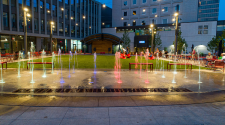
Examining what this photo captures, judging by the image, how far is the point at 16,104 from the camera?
552 cm

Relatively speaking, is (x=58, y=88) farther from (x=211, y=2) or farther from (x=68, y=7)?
(x=211, y=2)

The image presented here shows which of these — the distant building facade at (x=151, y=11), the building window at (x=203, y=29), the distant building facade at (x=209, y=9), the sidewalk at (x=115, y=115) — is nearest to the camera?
the sidewalk at (x=115, y=115)

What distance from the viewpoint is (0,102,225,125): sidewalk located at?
4.26 m

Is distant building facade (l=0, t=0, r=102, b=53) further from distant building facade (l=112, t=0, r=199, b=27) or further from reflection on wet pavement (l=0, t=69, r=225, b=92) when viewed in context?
reflection on wet pavement (l=0, t=69, r=225, b=92)

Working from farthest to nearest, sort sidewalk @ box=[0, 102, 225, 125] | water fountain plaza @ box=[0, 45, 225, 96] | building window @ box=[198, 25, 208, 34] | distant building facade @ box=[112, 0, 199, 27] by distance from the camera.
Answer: distant building facade @ box=[112, 0, 199, 27]
building window @ box=[198, 25, 208, 34]
water fountain plaza @ box=[0, 45, 225, 96]
sidewalk @ box=[0, 102, 225, 125]

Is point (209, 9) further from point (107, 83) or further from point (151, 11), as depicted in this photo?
point (107, 83)

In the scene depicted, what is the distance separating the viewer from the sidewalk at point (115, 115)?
14.0 feet

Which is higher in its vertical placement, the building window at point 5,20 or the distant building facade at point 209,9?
the distant building facade at point 209,9

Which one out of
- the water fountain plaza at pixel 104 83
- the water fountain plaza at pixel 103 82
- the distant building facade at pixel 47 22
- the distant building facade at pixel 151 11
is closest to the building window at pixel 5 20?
the distant building facade at pixel 47 22

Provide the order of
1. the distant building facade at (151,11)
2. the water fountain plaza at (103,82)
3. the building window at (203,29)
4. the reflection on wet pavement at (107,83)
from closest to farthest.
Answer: the water fountain plaza at (103,82)
the reflection on wet pavement at (107,83)
the building window at (203,29)
the distant building facade at (151,11)

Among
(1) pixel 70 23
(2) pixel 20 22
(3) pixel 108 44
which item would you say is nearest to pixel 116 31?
(3) pixel 108 44

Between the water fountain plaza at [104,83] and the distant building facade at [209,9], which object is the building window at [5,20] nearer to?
the water fountain plaza at [104,83]

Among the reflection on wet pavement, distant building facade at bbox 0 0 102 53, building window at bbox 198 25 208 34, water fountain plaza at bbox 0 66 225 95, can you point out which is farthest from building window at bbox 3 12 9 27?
building window at bbox 198 25 208 34

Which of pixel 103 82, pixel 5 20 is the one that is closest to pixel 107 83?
pixel 103 82
